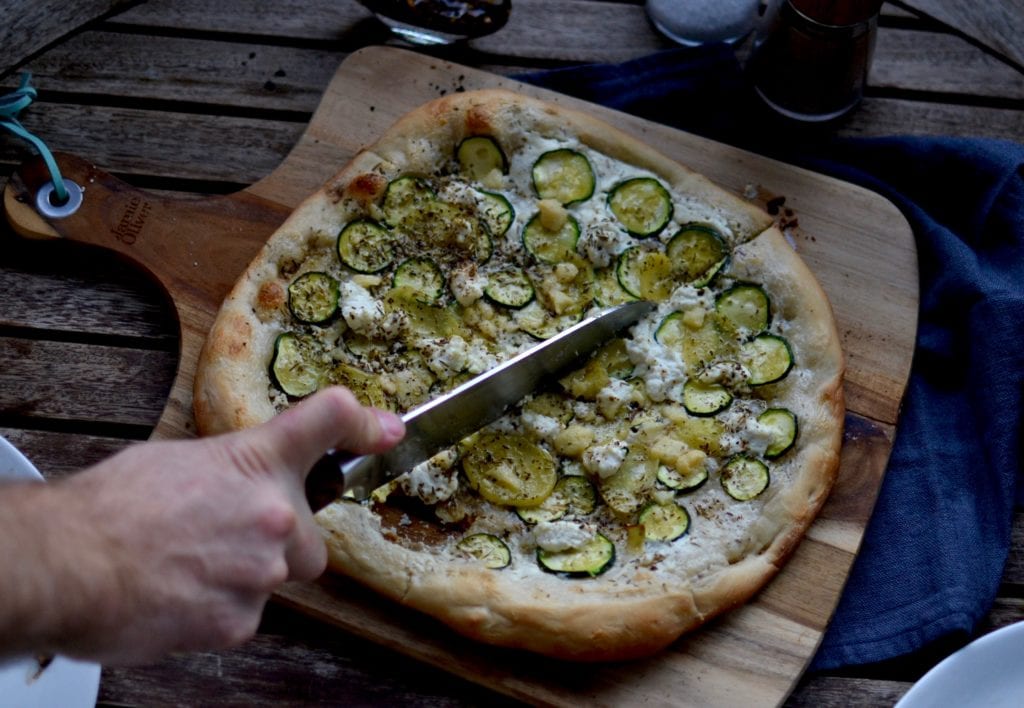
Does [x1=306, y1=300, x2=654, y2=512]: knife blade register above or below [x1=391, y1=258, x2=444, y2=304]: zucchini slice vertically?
below

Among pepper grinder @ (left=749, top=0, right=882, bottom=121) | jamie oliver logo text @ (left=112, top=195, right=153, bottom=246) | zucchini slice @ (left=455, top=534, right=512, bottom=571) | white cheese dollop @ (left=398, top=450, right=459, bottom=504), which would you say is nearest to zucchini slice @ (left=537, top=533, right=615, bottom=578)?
zucchini slice @ (left=455, top=534, right=512, bottom=571)

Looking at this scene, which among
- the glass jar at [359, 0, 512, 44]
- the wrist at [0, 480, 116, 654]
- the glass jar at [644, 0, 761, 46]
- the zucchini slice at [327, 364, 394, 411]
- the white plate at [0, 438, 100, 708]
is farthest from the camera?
the glass jar at [644, 0, 761, 46]

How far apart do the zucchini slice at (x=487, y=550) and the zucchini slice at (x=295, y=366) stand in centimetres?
80

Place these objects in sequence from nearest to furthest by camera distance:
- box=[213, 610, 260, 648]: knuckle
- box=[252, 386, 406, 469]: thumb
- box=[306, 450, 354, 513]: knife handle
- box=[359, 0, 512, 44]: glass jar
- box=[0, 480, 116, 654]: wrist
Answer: box=[0, 480, 116, 654]: wrist < box=[213, 610, 260, 648]: knuckle < box=[252, 386, 406, 469]: thumb < box=[306, 450, 354, 513]: knife handle < box=[359, 0, 512, 44]: glass jar

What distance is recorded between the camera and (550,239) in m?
4.16

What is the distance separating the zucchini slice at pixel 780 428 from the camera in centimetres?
382

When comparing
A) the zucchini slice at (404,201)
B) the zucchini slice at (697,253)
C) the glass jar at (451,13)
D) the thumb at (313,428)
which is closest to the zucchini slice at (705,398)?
the zucchini slice at (697,253)

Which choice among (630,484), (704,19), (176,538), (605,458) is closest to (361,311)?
(605,458)

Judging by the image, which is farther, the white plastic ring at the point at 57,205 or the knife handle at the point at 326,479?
the white plastic ring at the point at 57,205

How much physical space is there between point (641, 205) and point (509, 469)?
121 cm

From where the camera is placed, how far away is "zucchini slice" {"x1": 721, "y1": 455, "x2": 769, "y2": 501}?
12.3 ft

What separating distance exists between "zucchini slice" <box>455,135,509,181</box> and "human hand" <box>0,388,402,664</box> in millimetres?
1933

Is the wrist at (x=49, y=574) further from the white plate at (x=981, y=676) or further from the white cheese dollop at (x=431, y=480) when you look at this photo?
the white plate at (x=981, y=676)

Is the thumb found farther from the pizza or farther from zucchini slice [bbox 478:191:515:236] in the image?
zucchini slice [bbox 478:191:515:236]
